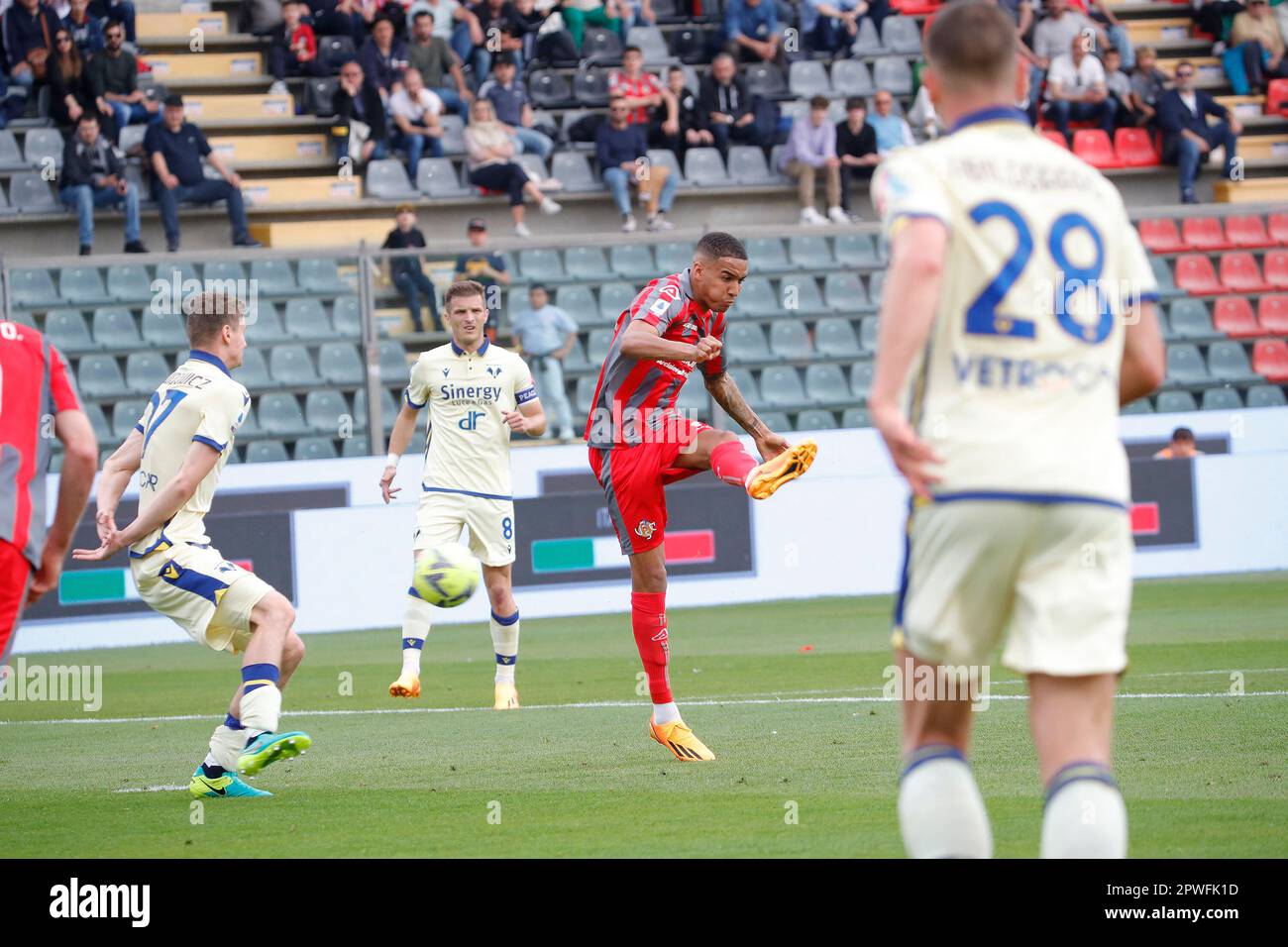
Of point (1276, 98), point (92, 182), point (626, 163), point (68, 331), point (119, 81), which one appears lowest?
point (68, 331)

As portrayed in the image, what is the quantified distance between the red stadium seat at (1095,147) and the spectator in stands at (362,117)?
31.9 feet

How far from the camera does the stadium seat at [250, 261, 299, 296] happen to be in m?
19.9

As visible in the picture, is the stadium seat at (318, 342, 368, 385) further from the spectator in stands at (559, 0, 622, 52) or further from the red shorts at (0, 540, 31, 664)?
the red shorts at (0, 540, 31, 664)

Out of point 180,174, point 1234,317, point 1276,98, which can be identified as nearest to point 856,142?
point 1234,317

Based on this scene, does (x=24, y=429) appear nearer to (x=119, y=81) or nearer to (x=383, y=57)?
(x=119, y=81)

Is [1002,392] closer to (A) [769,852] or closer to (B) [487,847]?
(A) [769,852]

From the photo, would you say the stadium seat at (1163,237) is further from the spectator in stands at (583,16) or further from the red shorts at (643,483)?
the red shorts at (643,483)

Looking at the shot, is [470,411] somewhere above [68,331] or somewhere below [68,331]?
Answer: below

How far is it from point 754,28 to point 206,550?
18.9 metres

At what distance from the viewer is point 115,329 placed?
771 inches

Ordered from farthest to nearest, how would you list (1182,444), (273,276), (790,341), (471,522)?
(790,341) → (273,276) → (1182,444) → (471,522)

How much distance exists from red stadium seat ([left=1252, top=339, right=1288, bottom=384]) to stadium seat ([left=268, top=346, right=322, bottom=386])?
38.1ft

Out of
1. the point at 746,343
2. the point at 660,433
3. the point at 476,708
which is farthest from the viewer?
the point at 746,343

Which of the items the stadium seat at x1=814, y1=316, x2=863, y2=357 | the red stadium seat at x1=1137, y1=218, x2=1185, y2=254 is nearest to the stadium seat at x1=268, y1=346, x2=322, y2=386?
the stadium seat at x1=814, y1=316, x2=863, y2=357
